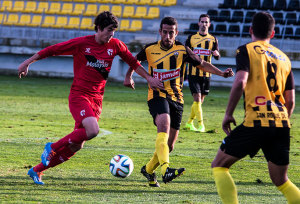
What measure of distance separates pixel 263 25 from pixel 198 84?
7.49 meters

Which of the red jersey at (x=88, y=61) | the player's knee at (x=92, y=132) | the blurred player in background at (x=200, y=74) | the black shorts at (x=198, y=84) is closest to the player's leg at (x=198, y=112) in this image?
the blurred player in background at (x=200, y=74)

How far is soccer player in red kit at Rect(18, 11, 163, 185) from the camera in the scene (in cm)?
633

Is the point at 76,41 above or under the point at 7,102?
above

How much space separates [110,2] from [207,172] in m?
21.5

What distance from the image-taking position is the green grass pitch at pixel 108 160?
590 centimetres

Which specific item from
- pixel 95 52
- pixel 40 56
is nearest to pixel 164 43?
pixel 95 52

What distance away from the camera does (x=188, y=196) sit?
19.5 feet

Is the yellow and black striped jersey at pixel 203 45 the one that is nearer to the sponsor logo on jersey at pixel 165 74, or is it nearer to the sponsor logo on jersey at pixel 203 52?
the sponsor logo on jersey at pixel 203 52

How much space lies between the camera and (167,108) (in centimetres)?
663

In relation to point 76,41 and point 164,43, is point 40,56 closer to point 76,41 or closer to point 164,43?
point 76,41

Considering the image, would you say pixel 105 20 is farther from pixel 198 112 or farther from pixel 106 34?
pixel 198 112

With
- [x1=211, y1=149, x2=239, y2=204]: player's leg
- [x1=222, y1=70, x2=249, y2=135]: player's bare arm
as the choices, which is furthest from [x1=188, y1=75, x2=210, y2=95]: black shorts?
[x1=222, y1=70, x2=249, y2=135]: player's bare arm

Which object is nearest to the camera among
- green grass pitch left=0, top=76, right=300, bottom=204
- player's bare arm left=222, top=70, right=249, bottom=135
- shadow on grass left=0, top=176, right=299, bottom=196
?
player's bare arm left=222, top=70, right=249, bottom=135

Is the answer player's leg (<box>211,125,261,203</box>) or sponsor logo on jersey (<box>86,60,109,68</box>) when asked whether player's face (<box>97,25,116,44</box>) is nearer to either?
sponsor logo on jersey (<box>86,60,109,68</box>)
